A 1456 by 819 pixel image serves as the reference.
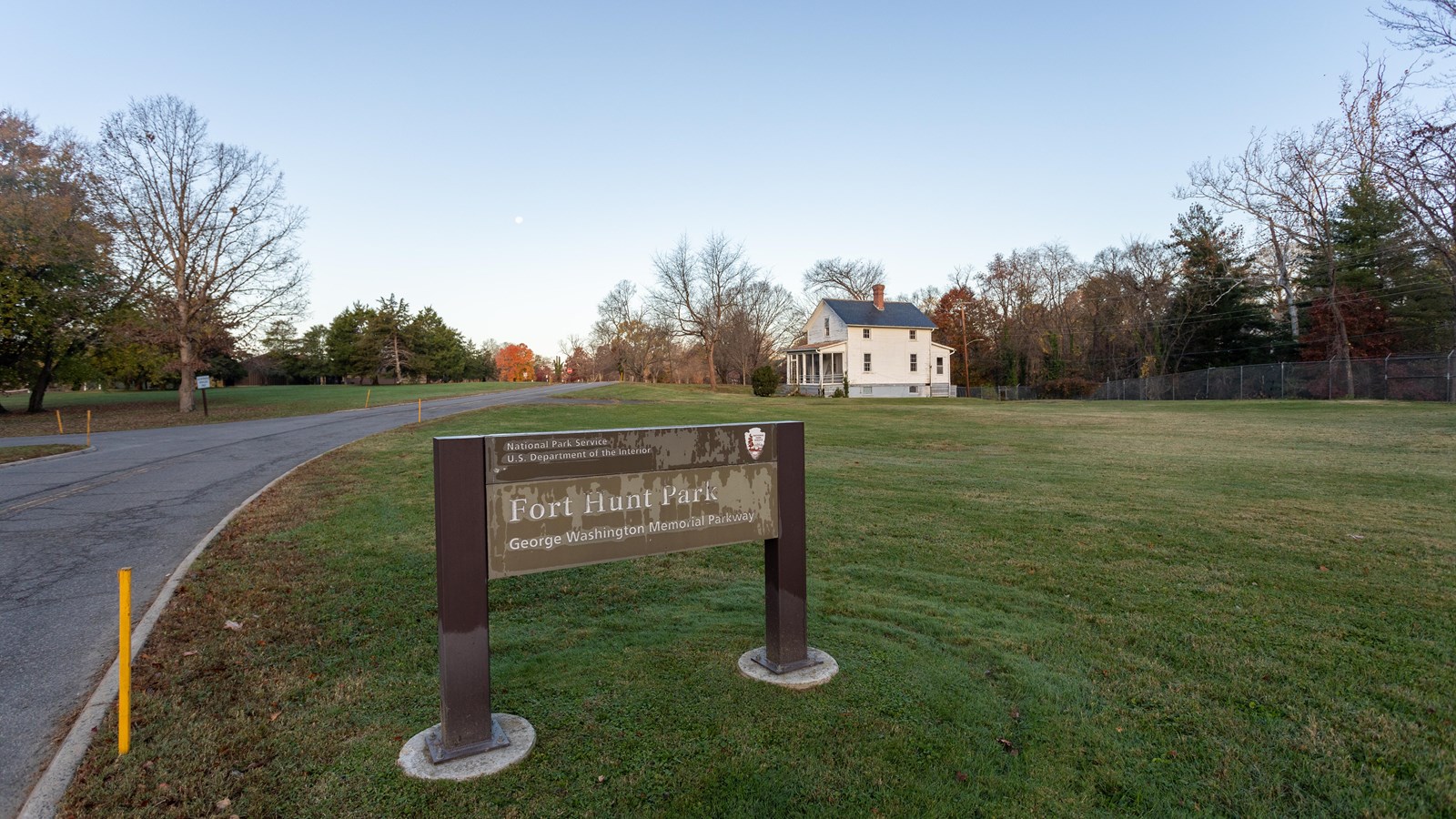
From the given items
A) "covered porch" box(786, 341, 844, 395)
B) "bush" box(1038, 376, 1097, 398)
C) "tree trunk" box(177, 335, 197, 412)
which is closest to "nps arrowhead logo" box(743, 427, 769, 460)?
"tree trunk" box(177, 335, 197, 412)

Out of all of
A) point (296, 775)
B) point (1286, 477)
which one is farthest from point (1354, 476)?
point (296, 775)

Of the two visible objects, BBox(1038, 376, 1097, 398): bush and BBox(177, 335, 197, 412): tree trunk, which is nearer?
BBox(177, 335, 197, 412): tree trunk

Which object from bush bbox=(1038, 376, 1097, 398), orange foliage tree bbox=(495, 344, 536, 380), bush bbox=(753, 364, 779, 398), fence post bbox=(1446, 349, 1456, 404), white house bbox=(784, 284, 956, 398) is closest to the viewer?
fence post bbox=(1446, 349, 1456, 404)

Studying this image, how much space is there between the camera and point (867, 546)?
7051 mm

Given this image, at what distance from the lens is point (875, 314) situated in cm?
5012

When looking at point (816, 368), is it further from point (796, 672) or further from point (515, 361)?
point (515, 361)

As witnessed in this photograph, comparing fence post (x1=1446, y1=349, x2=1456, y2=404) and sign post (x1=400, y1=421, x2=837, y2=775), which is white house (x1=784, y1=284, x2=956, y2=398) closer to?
fence post (x1=1446, y1=349, x2=1456, y2=404)

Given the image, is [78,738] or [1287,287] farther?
[1287,287]

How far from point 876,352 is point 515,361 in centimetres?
7954

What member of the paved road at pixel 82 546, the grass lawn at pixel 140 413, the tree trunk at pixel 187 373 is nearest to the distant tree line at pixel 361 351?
the grass lawn at pixel 140 413

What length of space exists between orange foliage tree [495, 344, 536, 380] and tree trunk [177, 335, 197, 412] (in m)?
79.8

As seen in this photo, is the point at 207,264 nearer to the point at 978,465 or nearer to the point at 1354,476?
the point at 978,465

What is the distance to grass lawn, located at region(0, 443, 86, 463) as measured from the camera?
1506 centimetres

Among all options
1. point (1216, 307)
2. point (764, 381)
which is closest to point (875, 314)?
point (764, 381)
